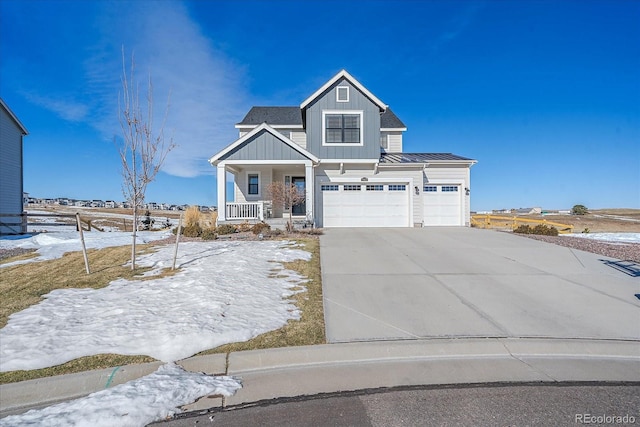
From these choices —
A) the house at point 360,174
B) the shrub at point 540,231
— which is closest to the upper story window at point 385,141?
the house at point 360,174

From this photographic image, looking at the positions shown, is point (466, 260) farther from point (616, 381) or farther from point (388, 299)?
point (616, 381)

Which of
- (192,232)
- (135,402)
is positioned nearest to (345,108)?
(192,232)

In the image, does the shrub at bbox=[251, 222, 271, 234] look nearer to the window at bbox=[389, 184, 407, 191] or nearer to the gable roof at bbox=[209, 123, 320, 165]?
the gable roof at bbox=[209, 123, 320, 165]

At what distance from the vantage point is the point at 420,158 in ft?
62.7

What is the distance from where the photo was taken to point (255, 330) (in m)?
4.45

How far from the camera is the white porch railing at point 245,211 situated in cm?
1591

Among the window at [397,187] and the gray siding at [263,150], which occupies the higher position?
the gray siding at [263,150]

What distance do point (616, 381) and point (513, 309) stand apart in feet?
6.53

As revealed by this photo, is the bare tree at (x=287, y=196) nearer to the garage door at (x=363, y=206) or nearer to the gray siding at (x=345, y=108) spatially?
the garage door at (x=363, y=206)

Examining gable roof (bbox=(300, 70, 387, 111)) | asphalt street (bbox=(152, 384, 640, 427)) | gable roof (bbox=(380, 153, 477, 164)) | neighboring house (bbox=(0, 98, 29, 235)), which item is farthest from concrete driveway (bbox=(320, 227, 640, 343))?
neighboring house (bbox=(0, 98, 29, 235))

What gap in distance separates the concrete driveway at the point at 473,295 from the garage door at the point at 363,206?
24.3 feet

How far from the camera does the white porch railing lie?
1591 centimetres

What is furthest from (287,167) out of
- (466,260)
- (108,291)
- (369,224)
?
(108,291)

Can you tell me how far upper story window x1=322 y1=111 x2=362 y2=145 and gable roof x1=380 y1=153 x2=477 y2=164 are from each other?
7.43 feet
